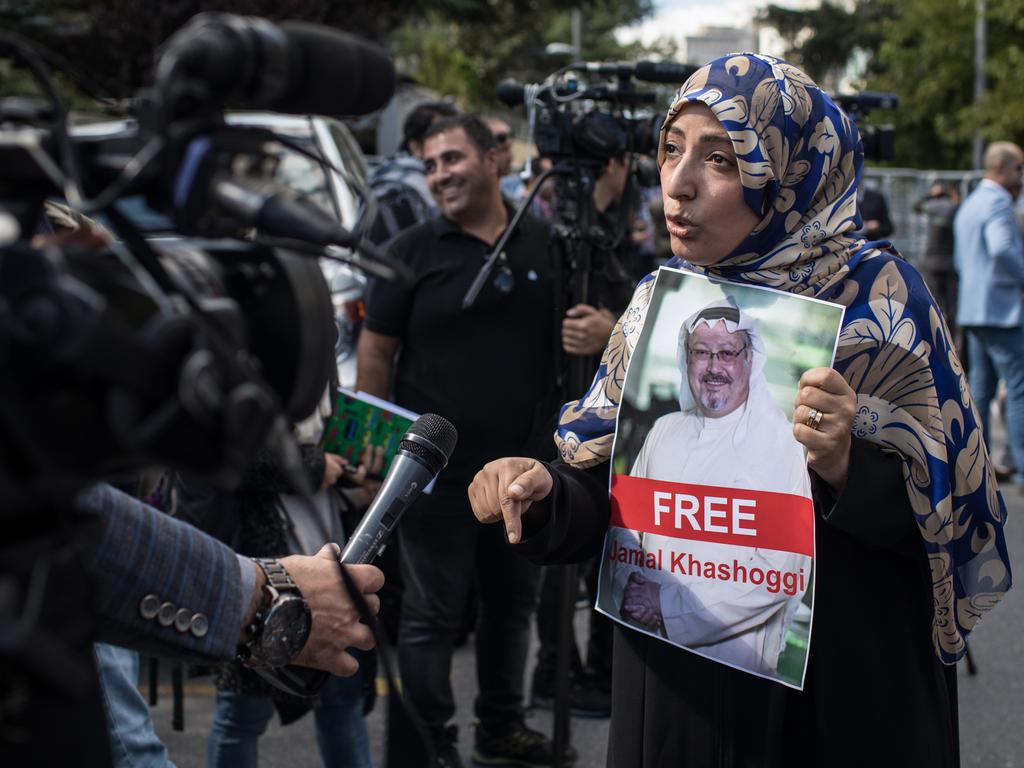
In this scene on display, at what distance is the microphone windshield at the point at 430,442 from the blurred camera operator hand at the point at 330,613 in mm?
366

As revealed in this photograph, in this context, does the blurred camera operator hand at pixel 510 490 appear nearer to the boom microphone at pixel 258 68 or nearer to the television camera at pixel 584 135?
the boom microphone at pixel 258 68

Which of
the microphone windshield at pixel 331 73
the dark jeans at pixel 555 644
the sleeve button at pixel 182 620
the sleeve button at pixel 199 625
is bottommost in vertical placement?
the dark jeans at pixel 555 644

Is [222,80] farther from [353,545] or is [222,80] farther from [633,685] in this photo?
[633,685]

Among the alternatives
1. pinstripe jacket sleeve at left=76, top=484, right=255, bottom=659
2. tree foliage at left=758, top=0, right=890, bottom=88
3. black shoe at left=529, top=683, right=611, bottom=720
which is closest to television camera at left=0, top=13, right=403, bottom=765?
pinstripe jacket sleeve at left=76, top=484, right=255, bottom=659

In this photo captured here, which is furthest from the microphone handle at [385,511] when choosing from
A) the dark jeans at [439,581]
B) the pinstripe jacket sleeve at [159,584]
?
the dark jeans at [439,581]

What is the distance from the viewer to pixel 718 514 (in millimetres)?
2061

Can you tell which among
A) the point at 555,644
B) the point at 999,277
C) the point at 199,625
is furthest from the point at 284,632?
the point at 999,277

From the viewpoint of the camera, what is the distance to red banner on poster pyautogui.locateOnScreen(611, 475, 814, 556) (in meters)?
2.00

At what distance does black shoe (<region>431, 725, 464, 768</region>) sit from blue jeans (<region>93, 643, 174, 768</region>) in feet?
6.15

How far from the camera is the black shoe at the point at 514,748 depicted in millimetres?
4000

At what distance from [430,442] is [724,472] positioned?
1.61 feet

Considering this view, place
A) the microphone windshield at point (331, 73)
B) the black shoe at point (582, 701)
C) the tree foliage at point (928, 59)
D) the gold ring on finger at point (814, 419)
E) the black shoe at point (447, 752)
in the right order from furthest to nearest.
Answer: the tree foliage at point (928, 59) < the black shoe at point (582, 701) < the black shoe at point (447, 752) < the gold ring on finger at point (814, 419) < the microphone windshield at point (331, 73)

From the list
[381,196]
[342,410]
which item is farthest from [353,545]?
[381,196]

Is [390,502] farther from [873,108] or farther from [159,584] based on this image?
[873,108]
